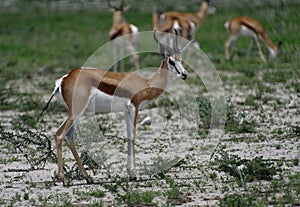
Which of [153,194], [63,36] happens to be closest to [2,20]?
[63,36]

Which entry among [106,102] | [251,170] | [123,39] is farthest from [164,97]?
[251,170]

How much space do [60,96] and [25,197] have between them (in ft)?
3.85

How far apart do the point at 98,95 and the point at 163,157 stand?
4.85ft

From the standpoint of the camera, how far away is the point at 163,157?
8703 millimetres

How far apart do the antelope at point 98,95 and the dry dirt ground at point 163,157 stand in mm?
252

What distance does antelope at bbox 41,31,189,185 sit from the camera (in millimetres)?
7457

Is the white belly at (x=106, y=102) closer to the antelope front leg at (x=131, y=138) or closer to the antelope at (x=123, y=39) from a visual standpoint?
the antelope front leg at (x=131, y=138)

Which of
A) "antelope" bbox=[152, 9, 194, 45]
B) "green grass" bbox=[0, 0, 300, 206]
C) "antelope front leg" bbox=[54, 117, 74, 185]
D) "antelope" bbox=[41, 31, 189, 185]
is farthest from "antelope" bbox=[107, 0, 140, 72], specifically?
"antelope front leg" bbox=[54, 117, 74, 185]

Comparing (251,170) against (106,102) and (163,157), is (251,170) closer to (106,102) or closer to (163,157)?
(106,102)

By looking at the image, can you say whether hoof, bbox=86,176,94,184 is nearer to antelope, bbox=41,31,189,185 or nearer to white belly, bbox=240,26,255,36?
antelope, bbox=41,31,189,185

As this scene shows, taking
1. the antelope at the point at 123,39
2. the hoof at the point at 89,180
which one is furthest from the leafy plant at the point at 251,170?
the antelope at the point at 123,39

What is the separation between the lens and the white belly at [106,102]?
24.7ft

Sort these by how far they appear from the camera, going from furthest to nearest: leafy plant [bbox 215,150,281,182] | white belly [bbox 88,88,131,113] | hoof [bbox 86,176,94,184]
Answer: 1. white belly [bbox 88,88,131,113]
2. hoof [bbox 86,176,94,184]
3. leafy plant [bbox 215,150,281,182]

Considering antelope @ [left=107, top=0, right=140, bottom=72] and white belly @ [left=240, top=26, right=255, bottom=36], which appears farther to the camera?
white belly @ [left=240, top=26, right=255, bottom=36]
